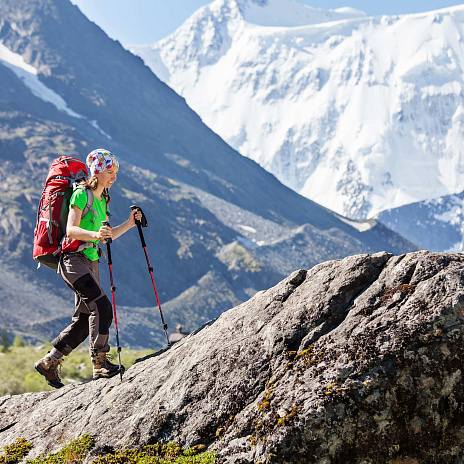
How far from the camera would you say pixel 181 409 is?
A: 911 cm

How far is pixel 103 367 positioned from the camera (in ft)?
36.3

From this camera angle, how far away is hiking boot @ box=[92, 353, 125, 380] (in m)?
11.0

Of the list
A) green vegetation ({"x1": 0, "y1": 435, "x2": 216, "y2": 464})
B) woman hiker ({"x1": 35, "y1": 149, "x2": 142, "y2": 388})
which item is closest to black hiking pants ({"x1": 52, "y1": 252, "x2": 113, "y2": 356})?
woman hiker ({"x1": 35, "y1": 149, "x2": 142, "y2": 388})

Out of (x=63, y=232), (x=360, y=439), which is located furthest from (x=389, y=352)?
(x=63, y=232)

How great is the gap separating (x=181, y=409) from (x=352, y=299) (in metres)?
2.78

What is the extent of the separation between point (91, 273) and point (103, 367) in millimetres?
1686

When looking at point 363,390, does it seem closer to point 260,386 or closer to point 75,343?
point 260,386

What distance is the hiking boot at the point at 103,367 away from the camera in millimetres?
10977

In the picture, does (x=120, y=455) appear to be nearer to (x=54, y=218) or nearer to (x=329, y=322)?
(x=329, y=322)

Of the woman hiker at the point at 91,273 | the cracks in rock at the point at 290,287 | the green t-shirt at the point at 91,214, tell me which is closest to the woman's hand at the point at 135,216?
the woman hiker at the point at 91,273

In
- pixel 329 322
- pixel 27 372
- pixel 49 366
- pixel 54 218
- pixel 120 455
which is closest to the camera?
pixel 120 455

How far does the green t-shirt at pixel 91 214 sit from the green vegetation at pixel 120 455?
282 centimetres

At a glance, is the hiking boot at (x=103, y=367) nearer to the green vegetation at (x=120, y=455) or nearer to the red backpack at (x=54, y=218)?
the green vegetation at (x=120, y=455)

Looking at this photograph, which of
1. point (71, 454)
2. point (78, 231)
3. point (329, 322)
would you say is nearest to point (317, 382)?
point (329, 322)
